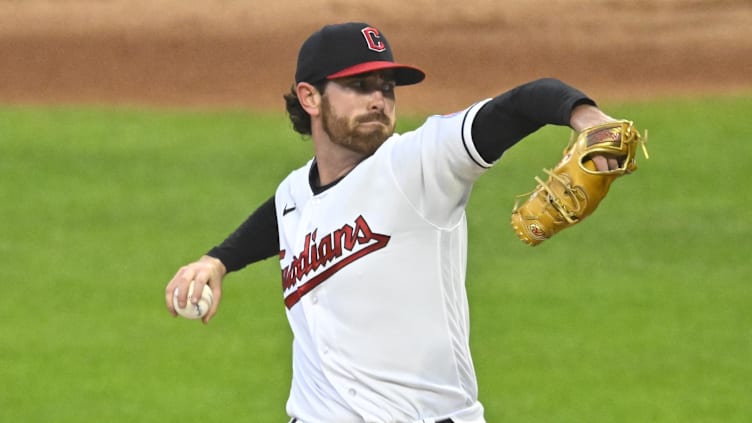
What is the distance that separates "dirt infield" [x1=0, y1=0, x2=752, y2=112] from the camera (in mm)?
16984

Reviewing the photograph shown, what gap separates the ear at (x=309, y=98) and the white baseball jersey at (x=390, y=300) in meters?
0.27

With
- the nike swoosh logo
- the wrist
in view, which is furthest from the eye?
the wrist

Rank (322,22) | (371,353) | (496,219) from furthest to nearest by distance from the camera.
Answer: (322,22) → (496,219) → (371,353)

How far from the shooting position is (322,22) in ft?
60.3

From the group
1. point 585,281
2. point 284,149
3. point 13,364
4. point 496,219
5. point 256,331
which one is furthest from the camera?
point 284,149

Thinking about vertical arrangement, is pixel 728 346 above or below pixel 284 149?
below

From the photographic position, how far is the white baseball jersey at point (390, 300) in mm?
4211

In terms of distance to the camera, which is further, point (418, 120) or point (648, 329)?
point (418, 120)

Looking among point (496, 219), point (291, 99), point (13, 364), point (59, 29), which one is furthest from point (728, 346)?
point (59, 29)

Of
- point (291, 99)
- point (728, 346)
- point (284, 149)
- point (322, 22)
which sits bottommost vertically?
point (728, 346)

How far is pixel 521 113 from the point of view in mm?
3660

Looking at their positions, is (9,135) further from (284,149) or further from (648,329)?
(648,329)

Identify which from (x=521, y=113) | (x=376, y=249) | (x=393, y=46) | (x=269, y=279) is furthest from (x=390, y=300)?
(x=393, y=46)

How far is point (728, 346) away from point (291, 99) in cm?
592
